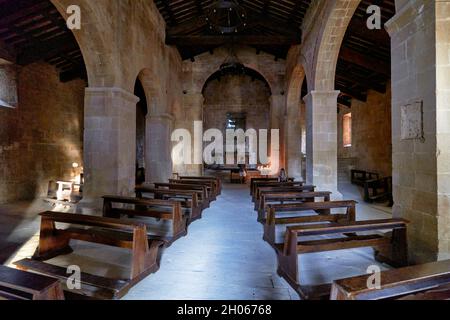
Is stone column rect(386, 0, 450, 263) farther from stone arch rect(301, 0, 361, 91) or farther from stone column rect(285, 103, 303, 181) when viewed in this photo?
stone column rect(285, 103, 303, 181)

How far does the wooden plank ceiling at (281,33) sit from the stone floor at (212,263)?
5221 mm

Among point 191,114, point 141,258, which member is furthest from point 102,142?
point 191,114

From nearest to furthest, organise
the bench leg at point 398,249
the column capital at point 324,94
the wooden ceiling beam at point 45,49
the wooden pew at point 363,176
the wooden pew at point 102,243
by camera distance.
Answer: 1. the wooden pew at point 102,243
2. the bench leg at point 398,249
3. the column capital at point 324,94
4. the wooden ceiling beam at point 45,49
5. the wooden pew at point 363,176

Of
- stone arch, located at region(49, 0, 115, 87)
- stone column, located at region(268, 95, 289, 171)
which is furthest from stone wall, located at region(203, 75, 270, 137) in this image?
stone arch, located at region(49, 0, 115, 87)

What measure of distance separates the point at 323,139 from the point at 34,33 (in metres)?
7.19

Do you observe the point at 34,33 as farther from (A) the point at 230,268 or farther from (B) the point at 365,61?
(B) the point at 365,61

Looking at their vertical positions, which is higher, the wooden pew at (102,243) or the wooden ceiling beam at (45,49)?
the wooden ceiling beam at (45,49)

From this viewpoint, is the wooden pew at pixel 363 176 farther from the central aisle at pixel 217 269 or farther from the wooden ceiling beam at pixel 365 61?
the central aisle at pixel 217 269

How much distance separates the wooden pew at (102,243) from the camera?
2.20m

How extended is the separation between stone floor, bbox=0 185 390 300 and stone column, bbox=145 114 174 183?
3.88 metres

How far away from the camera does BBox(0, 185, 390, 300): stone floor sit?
2314 millimetres

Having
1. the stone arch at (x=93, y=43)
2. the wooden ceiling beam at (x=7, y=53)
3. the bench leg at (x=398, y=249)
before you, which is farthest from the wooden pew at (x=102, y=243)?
the wooden ceiling beam at (x=7, y=53)

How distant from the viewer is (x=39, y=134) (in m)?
7.68
